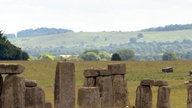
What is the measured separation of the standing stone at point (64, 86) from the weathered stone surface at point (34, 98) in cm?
64

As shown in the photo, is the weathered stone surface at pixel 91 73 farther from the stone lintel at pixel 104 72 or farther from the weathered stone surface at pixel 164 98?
the weathered stone surface at pixel 164 98

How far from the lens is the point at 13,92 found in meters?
25.9

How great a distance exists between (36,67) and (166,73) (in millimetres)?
13493

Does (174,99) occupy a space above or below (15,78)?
below

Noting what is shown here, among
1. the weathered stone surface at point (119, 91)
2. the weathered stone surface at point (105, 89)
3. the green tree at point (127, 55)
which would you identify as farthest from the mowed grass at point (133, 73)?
the green tree at point (127, 55)

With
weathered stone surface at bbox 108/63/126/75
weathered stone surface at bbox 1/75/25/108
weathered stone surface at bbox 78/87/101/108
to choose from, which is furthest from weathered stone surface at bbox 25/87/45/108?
weathered stone surface at bbox 108/63/126/75

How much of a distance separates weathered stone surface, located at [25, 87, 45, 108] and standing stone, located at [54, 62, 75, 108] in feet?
2.11

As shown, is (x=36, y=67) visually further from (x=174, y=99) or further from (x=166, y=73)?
(x=174, y=99)

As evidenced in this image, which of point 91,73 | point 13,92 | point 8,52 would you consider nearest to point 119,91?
point 91,73

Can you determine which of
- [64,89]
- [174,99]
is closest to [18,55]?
[174,99]

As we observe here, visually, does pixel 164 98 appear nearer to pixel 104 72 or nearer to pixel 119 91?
pixel 119 91

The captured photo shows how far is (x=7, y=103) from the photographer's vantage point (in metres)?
26.0

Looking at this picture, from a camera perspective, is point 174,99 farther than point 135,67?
No

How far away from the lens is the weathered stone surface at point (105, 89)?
3136 cm
